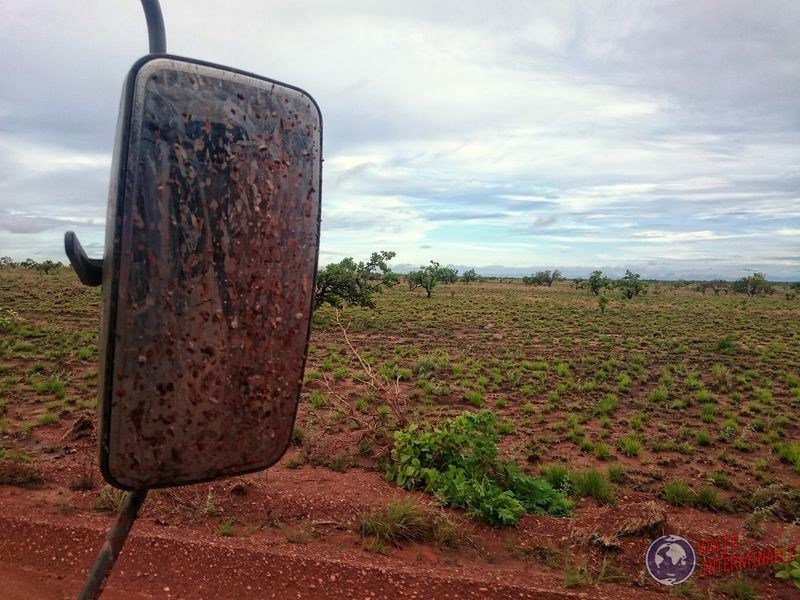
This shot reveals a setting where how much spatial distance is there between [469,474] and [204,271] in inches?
233

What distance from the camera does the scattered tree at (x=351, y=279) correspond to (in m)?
24.5

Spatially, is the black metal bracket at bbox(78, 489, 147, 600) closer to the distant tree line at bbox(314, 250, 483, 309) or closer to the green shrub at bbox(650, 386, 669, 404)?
the green shrub at bbox(650, 386, 669, 404)

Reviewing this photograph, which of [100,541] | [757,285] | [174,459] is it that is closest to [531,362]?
[100,541]

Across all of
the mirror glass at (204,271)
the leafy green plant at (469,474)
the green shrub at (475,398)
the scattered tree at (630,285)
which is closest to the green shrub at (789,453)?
the leafy green plant at (469,474)

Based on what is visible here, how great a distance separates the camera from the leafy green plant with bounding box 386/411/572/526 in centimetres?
563

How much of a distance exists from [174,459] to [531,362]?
657 inches

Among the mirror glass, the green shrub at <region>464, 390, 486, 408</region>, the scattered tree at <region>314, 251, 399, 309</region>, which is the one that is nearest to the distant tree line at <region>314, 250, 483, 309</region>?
the scattered tree at <region>314, 251, 399, 309</region>

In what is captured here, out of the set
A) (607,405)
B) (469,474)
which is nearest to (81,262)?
(469,474)

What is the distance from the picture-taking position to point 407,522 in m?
4.78

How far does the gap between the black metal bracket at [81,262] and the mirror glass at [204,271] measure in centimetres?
5

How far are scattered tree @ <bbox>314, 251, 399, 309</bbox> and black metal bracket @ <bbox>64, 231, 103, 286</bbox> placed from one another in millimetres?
23153

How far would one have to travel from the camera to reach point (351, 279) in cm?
2514

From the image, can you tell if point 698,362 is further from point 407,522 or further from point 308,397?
point 407,522

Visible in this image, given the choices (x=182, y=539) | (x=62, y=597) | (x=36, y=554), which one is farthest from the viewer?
(x=182, y=539)
